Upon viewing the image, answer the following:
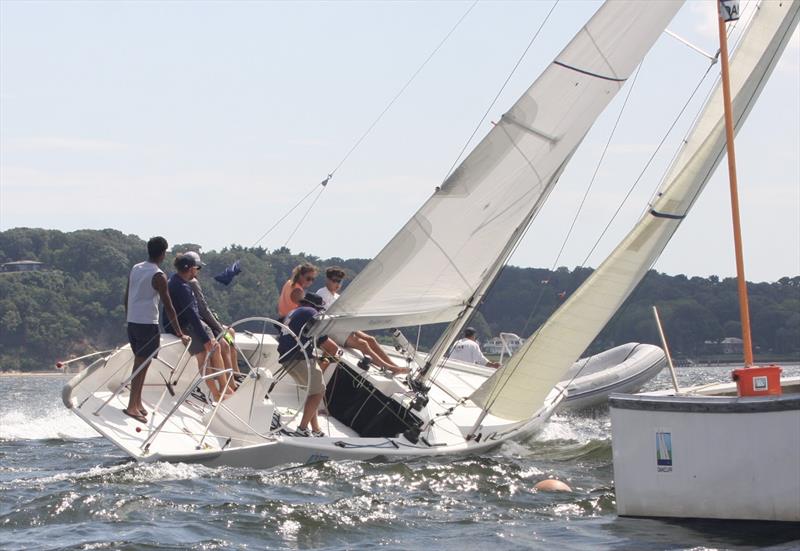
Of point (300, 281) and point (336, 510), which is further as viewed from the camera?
point (300, 281)

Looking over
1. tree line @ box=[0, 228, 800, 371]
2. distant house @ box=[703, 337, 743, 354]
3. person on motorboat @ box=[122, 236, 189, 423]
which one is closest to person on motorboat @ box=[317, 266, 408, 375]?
person on motorboat @ box=[122, 236, 189, 423]

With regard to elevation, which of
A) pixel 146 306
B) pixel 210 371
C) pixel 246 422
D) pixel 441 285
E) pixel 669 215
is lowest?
pixel 246 422

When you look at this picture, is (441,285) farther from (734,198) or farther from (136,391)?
(734,198)

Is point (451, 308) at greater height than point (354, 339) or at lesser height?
greater

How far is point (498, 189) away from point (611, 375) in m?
6.72

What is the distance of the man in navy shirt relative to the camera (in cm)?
1164

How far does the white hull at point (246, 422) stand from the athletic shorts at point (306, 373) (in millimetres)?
289

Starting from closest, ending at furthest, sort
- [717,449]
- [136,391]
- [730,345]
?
1. [717,449]
2. [136,391]
3. [730,345]

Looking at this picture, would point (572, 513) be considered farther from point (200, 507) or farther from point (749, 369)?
point (200, 507)

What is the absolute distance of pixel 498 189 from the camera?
40.8 ft

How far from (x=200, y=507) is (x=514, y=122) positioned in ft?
Answer: 17.1

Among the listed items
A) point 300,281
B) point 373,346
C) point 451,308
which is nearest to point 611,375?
point 373,346

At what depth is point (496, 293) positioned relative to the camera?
92.5 metres

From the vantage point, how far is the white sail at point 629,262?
12977mm
